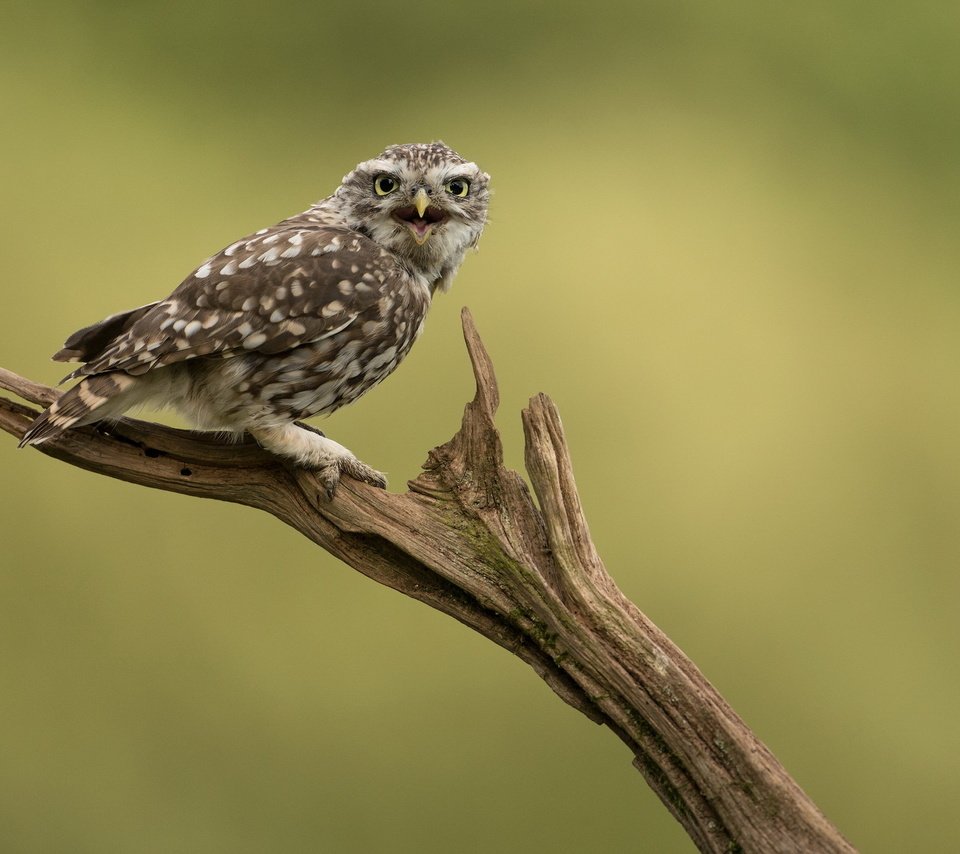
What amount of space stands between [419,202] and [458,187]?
13 cm

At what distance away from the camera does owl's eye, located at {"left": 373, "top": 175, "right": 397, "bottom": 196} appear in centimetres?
263

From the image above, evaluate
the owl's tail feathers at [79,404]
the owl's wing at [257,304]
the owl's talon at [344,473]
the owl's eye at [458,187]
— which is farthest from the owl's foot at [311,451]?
the owl's eye at [458,187]

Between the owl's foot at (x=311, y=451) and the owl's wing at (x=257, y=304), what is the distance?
0.63 ft

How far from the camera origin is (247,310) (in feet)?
8.14

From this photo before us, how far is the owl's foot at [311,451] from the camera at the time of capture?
102 inches

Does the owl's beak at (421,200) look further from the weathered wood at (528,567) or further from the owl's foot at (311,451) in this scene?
the owl's foot at (311,451)

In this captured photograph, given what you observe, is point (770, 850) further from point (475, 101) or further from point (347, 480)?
point (475, 101)

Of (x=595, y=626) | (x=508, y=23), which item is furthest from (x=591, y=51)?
(x=595, y=626)

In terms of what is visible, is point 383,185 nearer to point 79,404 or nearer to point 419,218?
point 419,218

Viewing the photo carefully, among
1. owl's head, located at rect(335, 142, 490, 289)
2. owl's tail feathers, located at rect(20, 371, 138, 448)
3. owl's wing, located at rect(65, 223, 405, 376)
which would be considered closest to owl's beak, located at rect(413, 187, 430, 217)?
owl's head, located at rect(335, 142, 490, 289)

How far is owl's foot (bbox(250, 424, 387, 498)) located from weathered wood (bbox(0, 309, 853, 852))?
4cm

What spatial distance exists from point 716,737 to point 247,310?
129 centimetres

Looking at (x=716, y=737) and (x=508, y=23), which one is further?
(x=508, y=23)

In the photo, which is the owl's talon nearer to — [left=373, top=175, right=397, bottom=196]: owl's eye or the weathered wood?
the weathered wood
